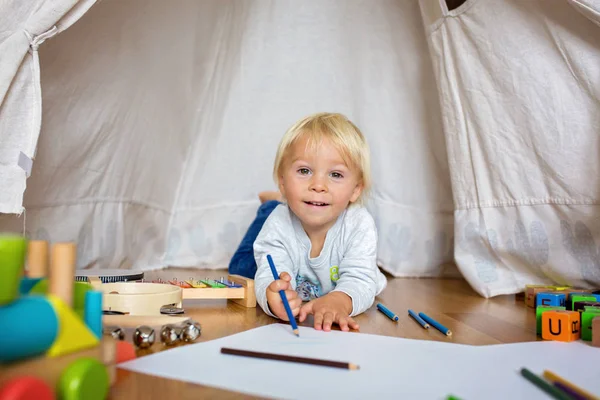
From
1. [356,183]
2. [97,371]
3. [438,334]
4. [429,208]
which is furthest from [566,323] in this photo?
[429,208]

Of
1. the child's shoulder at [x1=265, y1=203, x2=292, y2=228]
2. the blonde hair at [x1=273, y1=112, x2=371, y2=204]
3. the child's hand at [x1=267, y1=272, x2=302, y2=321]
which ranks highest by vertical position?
the blonde hair at [x1=273, y1=112, x2=371, y2=204]

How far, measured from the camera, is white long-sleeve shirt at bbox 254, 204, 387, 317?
4.34ft

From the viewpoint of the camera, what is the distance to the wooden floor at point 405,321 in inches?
26.0

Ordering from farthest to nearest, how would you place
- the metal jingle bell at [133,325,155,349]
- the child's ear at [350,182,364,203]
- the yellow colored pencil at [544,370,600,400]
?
the child's ear at [350,182,364,203]
the metal jingle bell at [133,325,155,349]
the yellow colored pencil at [544,370,600,400]

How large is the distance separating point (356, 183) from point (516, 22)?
0.55 meters

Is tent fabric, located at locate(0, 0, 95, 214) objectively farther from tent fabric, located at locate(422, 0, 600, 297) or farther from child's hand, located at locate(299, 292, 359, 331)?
tent fabric, located at locate(422, 0, 600, 297)

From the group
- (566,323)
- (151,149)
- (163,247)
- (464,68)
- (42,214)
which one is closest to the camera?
(566,323)

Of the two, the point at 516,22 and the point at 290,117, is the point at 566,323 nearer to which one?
the point at 516,22

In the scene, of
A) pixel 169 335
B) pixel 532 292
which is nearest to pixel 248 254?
pixel 532 292

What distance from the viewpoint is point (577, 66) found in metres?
1.33

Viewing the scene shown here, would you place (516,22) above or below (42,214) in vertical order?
above

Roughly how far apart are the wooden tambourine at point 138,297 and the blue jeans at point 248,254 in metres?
0.56

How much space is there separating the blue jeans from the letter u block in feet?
2.90

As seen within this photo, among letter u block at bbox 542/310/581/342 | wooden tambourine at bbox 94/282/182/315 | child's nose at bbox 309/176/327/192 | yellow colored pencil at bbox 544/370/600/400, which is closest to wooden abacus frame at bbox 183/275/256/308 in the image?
wooden tambourine at bbox 94/282/182/315
